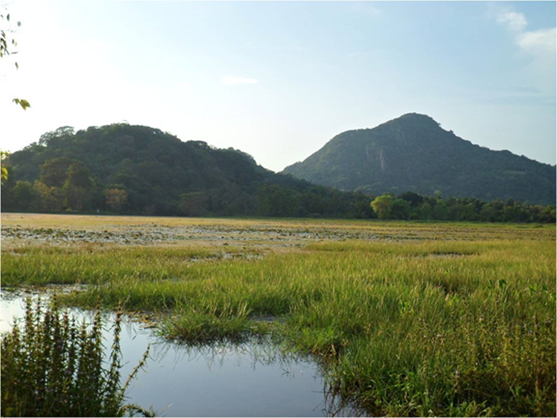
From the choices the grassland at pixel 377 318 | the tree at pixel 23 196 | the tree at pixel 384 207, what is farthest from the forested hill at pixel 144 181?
the grassland at pixel 377 318

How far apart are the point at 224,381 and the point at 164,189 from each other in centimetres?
8738

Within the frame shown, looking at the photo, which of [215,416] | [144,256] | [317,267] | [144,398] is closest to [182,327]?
[144,398]

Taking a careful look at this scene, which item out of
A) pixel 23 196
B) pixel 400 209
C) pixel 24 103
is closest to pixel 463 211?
pixel 400 209

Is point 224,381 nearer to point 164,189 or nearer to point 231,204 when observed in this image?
point 231,204

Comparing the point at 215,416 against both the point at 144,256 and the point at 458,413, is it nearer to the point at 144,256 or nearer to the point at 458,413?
the point at 458,413

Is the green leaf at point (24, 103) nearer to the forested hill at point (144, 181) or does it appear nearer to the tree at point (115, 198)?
the forested hill at point (144, 181)

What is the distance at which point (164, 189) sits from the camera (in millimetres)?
89500

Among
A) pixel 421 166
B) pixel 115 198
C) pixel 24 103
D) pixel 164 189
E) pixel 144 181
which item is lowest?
pixel 24 103

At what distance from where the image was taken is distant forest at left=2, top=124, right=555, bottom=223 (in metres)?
71.2

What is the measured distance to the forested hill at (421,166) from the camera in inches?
4876

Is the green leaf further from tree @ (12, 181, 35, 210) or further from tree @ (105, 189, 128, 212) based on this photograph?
tree @ (105, 189, 128, 212)

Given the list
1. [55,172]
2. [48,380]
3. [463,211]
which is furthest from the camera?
[463,211]

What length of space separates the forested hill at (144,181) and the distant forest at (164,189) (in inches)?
6.3

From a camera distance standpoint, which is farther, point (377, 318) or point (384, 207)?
point (384, 207)
